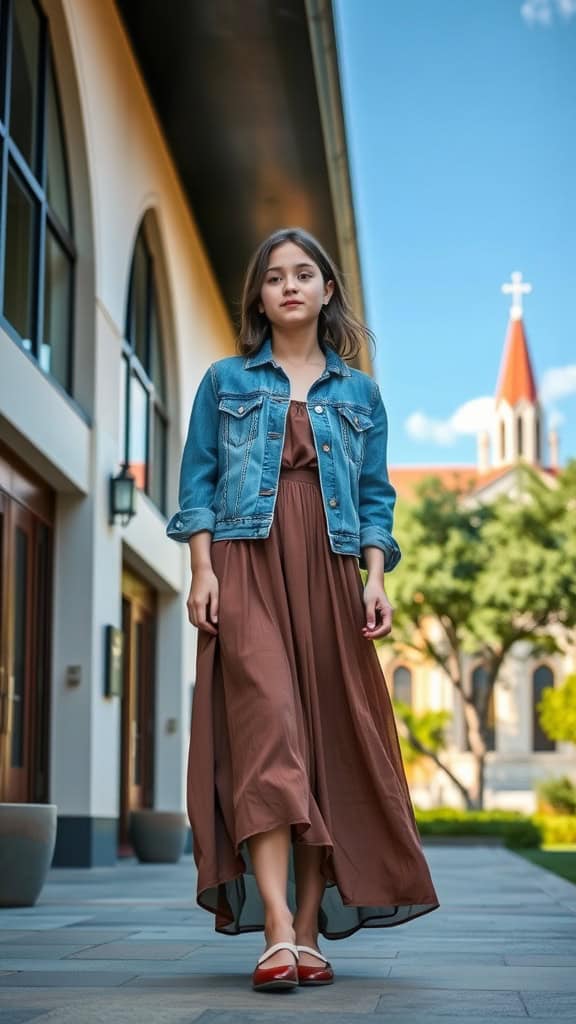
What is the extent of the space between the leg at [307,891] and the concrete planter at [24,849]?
2624mm

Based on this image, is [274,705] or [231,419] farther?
[231,419]

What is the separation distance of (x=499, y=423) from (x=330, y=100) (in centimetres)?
4623

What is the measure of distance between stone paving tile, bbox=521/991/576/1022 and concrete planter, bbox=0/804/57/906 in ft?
10.3

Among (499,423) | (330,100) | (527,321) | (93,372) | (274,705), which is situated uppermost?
(527,321)

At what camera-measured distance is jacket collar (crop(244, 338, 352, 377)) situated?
11.7 ft

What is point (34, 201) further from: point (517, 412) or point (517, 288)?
point (517, 412)

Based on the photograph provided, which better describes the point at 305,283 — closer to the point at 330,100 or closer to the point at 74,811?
the point at 74,811

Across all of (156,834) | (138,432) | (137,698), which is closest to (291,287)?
(156,834)

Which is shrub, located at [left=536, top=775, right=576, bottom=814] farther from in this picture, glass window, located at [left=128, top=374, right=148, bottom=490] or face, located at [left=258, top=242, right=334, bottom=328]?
face, located at [left=258, top=242, right=334, bottom=328]

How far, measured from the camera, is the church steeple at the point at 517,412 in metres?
56.9

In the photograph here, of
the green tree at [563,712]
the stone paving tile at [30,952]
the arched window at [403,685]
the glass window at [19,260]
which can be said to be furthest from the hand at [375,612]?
the arched window at [403,685]

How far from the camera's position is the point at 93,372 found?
32.2 ft

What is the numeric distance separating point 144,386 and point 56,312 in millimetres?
3183

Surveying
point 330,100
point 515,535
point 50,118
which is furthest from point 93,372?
point 515,535
